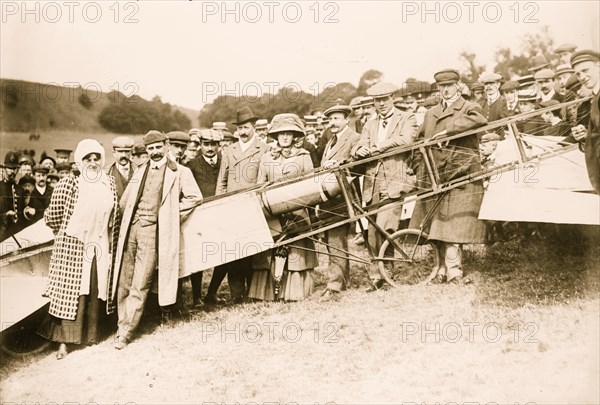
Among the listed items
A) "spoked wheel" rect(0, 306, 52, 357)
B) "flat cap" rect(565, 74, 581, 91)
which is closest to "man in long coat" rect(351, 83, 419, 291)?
"flat cap" rect(565, 74, 581, 91)

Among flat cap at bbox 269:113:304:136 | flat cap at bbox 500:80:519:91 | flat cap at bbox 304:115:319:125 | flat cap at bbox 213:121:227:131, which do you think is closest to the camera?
flat cap at bbox 269:113:304:136

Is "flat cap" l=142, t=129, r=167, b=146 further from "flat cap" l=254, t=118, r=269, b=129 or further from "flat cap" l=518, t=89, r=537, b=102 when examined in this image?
"flat cap" l=518, t=89, r=537, b=102

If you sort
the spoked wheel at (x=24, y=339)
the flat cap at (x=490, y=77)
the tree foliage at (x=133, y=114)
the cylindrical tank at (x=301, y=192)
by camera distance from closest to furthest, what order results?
the spoked wheel at (x=24, y=339), the cylindrical tank at (x=301, y=192), the tree foliage at (x=133, y=114), the flat cap at (x=490, y=77)

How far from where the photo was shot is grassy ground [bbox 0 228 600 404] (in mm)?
4332

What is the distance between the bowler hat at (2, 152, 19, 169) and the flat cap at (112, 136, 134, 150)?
3.88 ft

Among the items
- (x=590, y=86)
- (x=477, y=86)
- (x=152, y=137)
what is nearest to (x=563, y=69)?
(x=590, y=86)

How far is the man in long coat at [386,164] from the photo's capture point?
20.5 feet

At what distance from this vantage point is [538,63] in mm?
7715

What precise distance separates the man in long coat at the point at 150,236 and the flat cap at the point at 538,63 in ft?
15.5

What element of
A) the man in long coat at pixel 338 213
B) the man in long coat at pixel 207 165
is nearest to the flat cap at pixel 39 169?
the man in long coat at pixel 207 165

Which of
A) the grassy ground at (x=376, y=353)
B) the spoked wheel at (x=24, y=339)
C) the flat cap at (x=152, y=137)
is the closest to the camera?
the grassy ground at (x=376, y=353)

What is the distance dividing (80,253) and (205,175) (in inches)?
74.0

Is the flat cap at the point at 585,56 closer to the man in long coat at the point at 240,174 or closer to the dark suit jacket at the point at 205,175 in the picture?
the man in long coat at the point at 240,174

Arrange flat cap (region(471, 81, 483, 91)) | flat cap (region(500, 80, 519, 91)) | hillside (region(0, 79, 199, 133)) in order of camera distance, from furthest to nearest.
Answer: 1. flat cap (region(471, 81, 483, 91))
2. flat cap (region(500, 80, 519, 91))
3. hillside (region(0, 79, 199, 133))
